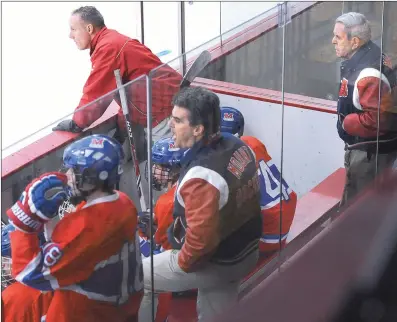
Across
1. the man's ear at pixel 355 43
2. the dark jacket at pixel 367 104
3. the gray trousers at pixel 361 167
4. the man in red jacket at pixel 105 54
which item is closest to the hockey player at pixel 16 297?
the man in red jacket at pixel 105 54

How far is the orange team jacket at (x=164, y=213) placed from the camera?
194 centimetres

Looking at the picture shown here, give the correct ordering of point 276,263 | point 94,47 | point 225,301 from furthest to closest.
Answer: point 94,47 → point 276,263 → point 225,301

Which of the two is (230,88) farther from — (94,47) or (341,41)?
(94,47)

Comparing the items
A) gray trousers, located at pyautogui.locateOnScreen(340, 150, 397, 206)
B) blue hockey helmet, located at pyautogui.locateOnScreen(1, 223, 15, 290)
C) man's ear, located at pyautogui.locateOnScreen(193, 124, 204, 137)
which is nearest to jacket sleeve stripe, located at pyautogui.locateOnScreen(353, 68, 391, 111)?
gray trousers, located at pyautogui.locateOnScreen(340, 150, 397, 206)

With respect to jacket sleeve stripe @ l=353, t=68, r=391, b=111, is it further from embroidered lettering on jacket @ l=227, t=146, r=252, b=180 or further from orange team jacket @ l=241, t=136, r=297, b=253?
embroidered lettering on jacket @ l=227, t=146, r=252, b=180

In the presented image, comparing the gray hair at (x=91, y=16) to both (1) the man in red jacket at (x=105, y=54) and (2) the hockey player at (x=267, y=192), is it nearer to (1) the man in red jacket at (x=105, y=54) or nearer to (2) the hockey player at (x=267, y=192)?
(1) the man in red jacket at (x=105, y=54)

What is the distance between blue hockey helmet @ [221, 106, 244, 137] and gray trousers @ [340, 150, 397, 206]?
19.6 inches

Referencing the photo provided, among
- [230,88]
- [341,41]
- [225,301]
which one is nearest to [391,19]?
[341,41]

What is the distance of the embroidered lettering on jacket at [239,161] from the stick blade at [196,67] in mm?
192

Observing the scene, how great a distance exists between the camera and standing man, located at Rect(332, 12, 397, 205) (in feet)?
8.45

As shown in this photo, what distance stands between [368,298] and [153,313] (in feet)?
2.04

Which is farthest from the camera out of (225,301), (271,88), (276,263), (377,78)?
(377,78)

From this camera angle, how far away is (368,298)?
1526mm

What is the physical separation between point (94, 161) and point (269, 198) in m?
0.55
